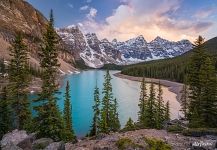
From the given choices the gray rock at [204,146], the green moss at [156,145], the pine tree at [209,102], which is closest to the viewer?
the gray rock at [204,146]

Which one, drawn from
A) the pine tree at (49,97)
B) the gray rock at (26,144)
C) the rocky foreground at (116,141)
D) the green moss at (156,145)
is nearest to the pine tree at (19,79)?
the pine tree at (49,97)

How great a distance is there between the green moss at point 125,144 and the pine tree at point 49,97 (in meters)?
12.8

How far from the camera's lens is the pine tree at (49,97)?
30609 millimetres

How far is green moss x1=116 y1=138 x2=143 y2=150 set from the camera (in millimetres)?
18656

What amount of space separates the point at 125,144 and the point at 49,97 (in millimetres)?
14727

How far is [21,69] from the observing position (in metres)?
35.2

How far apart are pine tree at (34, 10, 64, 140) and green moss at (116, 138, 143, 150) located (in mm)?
12831

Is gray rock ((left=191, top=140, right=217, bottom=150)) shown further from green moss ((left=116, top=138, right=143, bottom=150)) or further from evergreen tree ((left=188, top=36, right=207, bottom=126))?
evergreen tree ((left=188, top=36, right=207, bottom=126))

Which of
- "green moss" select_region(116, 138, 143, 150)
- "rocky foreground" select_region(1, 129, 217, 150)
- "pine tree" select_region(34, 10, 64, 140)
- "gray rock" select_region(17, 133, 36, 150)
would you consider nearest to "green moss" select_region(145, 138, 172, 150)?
"rocky foreground" select_region(1, 129, 217, 150)

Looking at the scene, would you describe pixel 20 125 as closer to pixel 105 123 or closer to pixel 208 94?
pixel 105 123

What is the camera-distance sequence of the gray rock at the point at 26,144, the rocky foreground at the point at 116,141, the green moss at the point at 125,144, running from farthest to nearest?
the gray rock at the point at 26,144
the green moss at the point at 125,144
the rocky foreground at the point at 116,141

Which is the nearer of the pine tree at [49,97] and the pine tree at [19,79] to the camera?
the pine tree at [49,97]

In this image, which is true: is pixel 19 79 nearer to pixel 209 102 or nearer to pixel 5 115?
pixel 5 115

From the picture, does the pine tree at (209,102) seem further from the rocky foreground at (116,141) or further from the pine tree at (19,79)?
the pine tree at (19,79)
